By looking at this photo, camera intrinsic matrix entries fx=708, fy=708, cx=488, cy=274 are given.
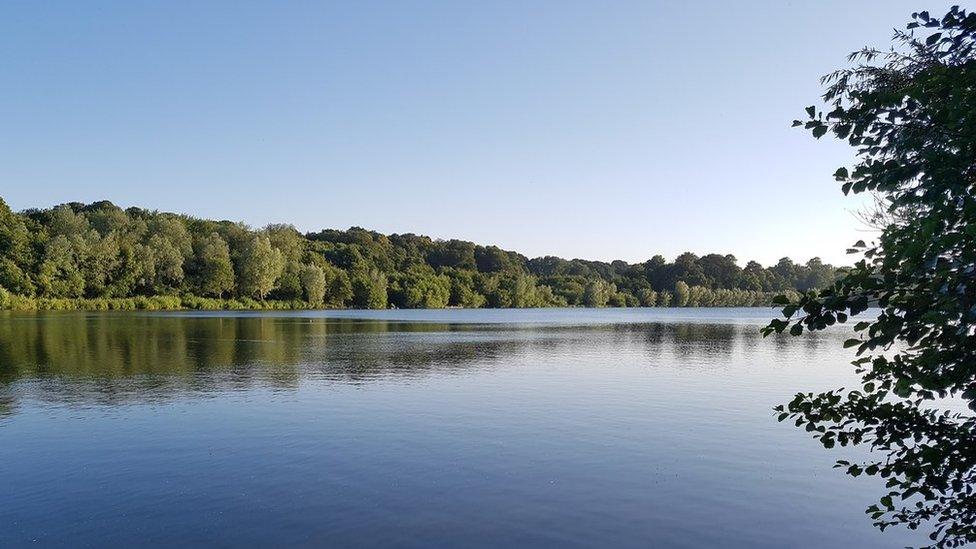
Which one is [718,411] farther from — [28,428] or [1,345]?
[1,345]

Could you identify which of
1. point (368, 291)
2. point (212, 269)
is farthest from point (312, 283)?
point (368, 291)

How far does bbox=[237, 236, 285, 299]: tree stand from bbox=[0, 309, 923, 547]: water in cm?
9769

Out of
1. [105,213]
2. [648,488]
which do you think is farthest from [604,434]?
[105,213]

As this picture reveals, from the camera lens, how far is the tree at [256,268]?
127 meters

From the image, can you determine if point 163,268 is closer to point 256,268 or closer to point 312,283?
point 256,268

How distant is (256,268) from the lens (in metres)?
127

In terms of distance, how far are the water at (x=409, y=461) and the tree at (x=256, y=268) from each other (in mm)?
97691

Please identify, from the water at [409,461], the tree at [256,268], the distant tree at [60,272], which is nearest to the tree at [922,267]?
the water at [409,461]

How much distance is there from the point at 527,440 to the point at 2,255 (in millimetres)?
103778

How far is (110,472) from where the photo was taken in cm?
1409

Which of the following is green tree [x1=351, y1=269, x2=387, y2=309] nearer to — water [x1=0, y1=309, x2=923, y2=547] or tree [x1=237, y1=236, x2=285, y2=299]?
tree [x1=237, y1=236, x2=285, y2=299]

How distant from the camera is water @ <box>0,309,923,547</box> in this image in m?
11.2

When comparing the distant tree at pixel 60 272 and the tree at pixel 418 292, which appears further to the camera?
the tree at pixel 418 292

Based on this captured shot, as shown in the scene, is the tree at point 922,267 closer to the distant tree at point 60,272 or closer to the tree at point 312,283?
the distant tree at point 60,272
